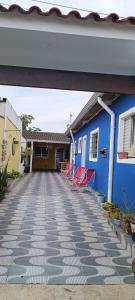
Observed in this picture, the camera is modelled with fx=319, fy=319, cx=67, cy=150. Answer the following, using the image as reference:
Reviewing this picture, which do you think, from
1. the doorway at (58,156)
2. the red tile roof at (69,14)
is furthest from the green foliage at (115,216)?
the doorway at (58,156)

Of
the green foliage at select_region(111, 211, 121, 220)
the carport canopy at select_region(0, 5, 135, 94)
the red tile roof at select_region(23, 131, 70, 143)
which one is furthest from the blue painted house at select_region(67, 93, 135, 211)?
the red tile roof at select_region(23, 131, 70, 143)

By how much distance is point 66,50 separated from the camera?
3.65 meters

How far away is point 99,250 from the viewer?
16.7 ft

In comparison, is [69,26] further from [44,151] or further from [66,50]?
[44,151]

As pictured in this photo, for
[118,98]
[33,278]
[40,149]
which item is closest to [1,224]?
[33,278]

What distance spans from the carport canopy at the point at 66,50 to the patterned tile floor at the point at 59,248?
237 centimetres

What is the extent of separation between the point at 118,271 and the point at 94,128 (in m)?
8.86

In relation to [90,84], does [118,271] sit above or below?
below

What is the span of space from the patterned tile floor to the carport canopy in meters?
2.37

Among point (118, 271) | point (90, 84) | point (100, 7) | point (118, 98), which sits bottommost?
point (118, 271)

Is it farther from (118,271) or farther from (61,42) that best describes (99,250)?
(61,42)

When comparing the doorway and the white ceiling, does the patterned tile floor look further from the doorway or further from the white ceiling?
the doorway

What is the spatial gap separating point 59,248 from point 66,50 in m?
3.09

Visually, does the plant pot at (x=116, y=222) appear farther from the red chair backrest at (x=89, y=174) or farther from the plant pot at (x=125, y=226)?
the red chair backrest at (x=89, y=174)
